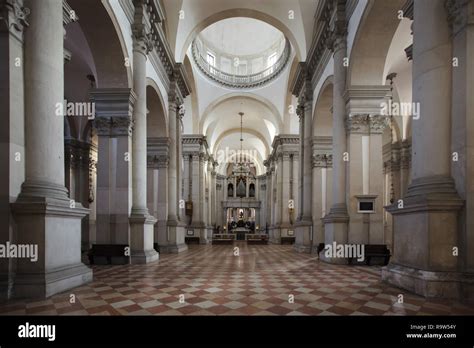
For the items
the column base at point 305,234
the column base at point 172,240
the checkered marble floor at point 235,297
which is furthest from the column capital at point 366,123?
the column base at point 172,240

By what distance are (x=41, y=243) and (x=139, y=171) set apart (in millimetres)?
5674

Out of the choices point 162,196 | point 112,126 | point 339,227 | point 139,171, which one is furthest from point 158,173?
point 339,227

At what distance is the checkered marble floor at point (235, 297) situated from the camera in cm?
450

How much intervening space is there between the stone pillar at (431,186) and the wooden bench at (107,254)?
7.45m

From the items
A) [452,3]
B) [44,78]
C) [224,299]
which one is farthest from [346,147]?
[44,78]

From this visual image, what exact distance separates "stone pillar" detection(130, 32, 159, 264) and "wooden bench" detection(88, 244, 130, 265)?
1.41 ft

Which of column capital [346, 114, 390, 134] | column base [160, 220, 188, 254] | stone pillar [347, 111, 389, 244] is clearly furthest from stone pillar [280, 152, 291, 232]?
column capital [346, 114, 390, 134]

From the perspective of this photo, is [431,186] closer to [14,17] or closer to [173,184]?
[14,17]

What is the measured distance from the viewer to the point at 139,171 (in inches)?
422

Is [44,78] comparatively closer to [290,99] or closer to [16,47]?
[16,47]

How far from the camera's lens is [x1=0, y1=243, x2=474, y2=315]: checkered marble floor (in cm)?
450

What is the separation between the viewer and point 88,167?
18.6 m
